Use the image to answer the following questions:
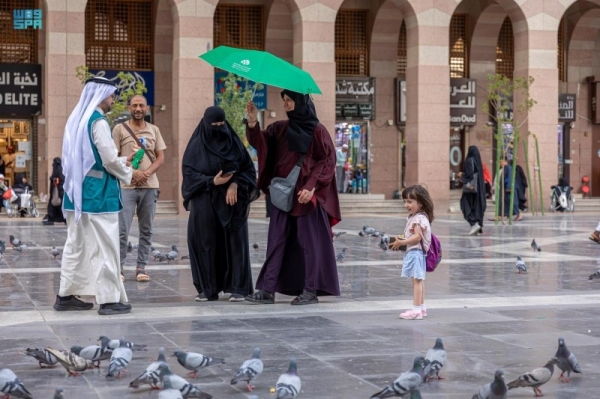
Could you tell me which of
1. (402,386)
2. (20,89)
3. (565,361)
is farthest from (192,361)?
(20,89)

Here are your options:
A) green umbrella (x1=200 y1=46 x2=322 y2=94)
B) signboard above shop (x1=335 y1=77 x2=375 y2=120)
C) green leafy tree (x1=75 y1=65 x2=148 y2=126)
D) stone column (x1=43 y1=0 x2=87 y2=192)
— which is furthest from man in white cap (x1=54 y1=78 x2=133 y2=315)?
signboard above shop (x1=335 y1=77 x2=375 y2=120)

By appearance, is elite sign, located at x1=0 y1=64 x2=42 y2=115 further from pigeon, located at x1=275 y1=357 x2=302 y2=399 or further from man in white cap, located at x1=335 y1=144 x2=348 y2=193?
pigeon, located at x1=275 y1=357 x2=302 y2=399

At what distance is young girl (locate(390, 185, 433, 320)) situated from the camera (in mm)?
8469

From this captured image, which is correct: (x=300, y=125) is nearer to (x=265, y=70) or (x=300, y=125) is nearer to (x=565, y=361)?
(x=265, y=70)

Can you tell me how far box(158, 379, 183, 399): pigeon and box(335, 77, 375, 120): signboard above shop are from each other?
29.1 meters

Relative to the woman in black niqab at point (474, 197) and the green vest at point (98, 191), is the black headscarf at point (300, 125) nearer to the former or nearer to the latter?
the green vest at point (98, 191)

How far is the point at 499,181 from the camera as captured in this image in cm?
2420

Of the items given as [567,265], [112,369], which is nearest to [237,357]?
[112,369]

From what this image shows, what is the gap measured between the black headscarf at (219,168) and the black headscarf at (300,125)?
1.65ft

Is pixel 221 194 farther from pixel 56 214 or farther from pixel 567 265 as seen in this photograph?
pixel 56 214

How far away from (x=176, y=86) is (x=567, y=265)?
17481 mm

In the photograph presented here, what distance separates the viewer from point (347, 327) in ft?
26.0

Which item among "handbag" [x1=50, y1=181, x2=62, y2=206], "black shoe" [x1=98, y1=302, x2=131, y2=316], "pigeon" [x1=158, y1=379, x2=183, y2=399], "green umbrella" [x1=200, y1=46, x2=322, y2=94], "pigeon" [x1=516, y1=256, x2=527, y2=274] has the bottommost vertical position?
"black shoe" [x1=98, y1=302, x2=131, y2=316]

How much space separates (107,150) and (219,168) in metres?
1.29
